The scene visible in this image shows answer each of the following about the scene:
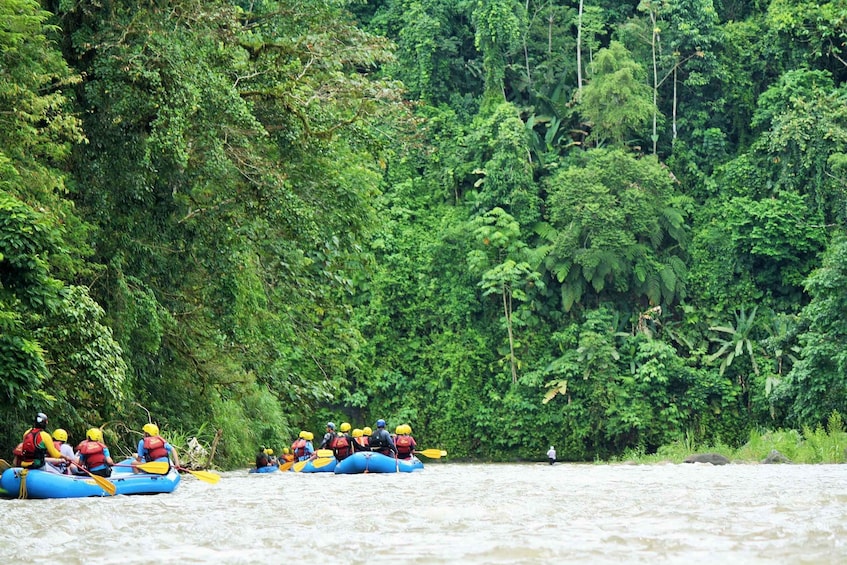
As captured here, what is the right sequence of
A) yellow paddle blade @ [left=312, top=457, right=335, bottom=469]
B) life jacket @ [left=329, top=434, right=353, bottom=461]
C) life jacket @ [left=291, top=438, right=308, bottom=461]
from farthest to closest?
1. life jacket @ [left=291, top=438, right=308, bottom=461]
2. yellow paddle blade @ [left=312, top=457, right=335, bottom=469]
3. life jacket @ [left=329, top=434, right=353, bottom=461]

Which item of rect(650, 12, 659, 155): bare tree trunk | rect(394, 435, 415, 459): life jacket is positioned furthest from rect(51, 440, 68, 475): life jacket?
rect(650, 12, 659, 155): bare tree trunk

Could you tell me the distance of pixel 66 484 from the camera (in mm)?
14250

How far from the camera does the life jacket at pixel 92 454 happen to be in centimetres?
1502

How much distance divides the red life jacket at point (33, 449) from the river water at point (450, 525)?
48 centimetres

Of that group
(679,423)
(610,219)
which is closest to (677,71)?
(610,219)

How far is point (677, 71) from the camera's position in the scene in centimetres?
4047

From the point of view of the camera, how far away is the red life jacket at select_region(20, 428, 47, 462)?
13969mm

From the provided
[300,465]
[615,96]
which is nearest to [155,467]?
[300,465]

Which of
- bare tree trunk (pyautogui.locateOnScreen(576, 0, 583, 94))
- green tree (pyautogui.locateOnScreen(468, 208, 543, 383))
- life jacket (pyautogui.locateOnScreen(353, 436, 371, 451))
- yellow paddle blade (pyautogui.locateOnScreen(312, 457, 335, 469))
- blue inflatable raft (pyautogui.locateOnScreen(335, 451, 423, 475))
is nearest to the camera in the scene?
blue inflatable raft (pyautogui.locateOnScreen(335, 451, 423, 475))

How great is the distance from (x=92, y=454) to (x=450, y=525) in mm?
6075

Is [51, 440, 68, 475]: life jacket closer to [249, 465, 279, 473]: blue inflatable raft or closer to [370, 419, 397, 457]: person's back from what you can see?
[249, 465, 279, 473]: blue inflatable raft

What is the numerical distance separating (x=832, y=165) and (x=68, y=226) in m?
23.7

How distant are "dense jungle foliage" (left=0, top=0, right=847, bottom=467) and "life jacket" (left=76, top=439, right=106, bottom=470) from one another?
0.85 metres

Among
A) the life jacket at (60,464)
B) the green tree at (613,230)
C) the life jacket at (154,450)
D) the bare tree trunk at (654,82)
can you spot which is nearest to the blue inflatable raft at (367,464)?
the life jacket at (154,450)
